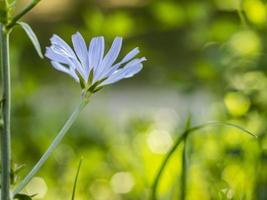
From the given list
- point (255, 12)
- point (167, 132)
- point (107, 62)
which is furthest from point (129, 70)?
point (167, 132)

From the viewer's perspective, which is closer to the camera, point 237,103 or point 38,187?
point 237,103

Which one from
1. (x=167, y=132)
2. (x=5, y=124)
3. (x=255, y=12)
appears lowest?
(x=167, y=132)

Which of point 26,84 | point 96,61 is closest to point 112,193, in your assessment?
point 26,84

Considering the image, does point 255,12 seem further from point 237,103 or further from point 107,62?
point 107,62

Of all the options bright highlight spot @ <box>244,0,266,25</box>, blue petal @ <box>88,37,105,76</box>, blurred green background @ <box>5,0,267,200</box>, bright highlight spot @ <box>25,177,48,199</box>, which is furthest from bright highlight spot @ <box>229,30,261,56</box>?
blue petal @ <box>88,37,105,76</box>

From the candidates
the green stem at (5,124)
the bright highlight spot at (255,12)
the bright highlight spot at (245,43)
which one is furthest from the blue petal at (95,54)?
the bright highlight spot at (245,43)

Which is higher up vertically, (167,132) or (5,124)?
(5,124)

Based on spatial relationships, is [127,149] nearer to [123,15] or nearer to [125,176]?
[125,176]

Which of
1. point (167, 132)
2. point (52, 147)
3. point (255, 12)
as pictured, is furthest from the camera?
point (167, 132)
